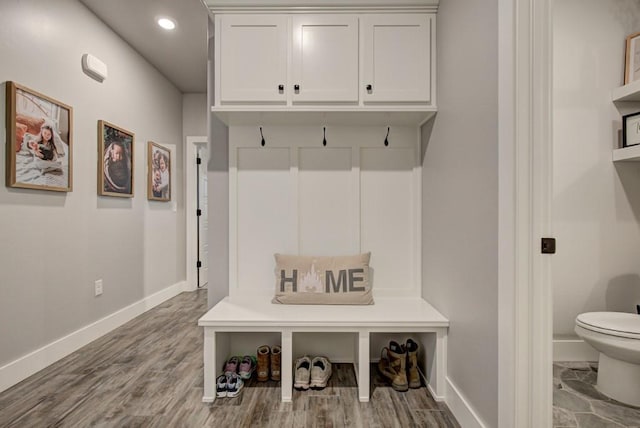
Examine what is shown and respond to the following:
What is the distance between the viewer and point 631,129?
2037 millimetres

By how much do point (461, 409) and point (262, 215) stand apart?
1.57 metres

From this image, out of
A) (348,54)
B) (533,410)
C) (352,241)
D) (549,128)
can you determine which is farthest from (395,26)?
(533,410)

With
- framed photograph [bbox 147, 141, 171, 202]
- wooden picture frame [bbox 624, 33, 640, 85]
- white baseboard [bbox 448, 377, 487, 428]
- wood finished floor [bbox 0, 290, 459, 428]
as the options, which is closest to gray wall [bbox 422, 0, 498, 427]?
white baseboard [bbox 448, 377, 487, 428]

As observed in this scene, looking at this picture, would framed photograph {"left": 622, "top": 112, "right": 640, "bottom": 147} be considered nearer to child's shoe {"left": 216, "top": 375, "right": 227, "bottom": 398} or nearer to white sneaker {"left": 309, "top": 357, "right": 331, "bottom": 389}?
white sneaker {"left": 309, "top": 357, "right": 331, "bottom": 389}

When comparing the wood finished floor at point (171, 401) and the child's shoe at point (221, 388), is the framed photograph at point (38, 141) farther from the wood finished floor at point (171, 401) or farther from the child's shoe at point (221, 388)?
the child's shoe at point (221, 388)

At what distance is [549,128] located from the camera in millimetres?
1146

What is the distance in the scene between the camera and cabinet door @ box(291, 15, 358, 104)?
1.85m

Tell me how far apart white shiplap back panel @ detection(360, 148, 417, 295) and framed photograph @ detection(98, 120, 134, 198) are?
2214 millimetres

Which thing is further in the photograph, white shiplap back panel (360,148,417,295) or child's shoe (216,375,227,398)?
white shiplap back panel (360,148,417,295)

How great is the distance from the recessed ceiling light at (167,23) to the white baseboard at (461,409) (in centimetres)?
335

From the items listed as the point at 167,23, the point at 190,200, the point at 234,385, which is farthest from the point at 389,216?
the point at 190,200

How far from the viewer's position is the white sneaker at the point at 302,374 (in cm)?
184

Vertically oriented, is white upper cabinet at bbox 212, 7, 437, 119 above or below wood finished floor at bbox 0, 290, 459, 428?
above

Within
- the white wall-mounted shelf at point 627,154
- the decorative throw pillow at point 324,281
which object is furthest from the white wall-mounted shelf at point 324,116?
the white wall-mounted shelf at point 627,154
